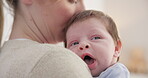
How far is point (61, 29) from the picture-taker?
104 centimetres

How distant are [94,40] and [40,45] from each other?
0.26 m

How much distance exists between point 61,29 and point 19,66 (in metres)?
0.34

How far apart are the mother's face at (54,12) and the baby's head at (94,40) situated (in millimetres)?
43

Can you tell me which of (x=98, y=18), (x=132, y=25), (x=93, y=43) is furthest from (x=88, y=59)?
(x=132, y=25)

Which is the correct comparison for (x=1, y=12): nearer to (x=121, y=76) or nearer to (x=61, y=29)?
(x=61, y=29)

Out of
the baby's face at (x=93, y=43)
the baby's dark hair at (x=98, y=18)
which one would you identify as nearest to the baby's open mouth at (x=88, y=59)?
the baby's face at (x=93, y=43)

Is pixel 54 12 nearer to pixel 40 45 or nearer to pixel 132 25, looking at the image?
pixel 40 45

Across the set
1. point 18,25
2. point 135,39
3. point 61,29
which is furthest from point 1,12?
point 135,39

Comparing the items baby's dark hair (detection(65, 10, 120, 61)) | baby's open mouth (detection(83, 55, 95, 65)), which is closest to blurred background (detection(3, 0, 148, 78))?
baby's dark hair (detection(65, 10, 120, 61))

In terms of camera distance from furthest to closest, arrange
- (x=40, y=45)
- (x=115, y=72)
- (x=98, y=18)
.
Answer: (x=98, y=18), (x=115, y=72), (x=40, y=45)

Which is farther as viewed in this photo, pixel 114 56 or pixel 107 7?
pixel 107 7

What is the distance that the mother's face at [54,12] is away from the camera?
950mm

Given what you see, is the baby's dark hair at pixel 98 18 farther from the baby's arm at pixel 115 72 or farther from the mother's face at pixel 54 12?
the baby's arm at pixel 115 72

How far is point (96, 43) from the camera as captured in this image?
0.96m
